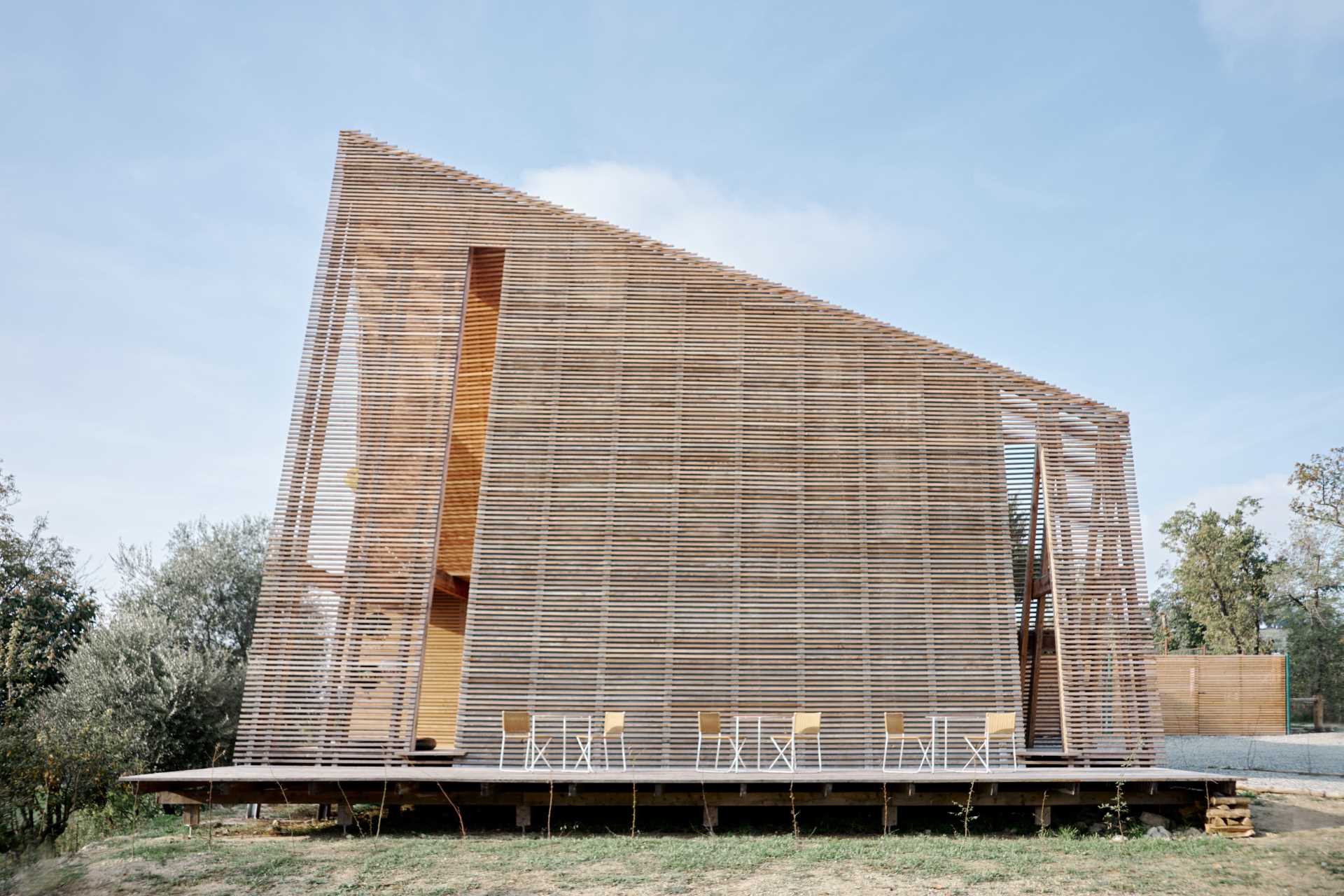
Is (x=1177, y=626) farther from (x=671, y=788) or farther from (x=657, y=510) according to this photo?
(x=671, y=788)

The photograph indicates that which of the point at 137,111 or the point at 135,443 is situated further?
the point at 135,443

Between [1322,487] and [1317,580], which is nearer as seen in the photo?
[1322,487]

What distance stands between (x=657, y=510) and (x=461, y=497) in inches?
133

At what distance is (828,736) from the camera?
32.2 feet

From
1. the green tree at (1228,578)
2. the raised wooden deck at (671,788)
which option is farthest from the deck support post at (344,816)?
the green tree at (1228,578)

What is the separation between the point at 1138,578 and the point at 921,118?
6576mm

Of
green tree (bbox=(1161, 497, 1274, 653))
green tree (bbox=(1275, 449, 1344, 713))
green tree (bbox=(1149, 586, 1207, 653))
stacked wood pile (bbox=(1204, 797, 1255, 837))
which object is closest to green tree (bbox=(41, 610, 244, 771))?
stacked wood pile (bbox=(1204, 797, 1255, 837))

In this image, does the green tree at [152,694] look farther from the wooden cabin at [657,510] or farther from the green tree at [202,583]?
the wooden cabin at [657,510]

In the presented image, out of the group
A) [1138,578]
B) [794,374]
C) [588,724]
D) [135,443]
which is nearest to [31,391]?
[135,443]

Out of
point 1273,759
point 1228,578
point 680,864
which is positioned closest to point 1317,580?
point 1228,578

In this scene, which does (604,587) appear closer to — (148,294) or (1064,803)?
(1064,803)

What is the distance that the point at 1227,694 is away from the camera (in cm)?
1966

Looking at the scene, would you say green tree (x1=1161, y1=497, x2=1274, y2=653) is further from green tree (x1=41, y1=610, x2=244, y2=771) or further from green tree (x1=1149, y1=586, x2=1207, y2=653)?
green tree (x1=41, y1=610, x2=244, y2=771)

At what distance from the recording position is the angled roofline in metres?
11.2
